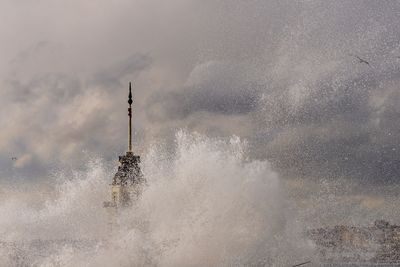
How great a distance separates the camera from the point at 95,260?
65312 mm

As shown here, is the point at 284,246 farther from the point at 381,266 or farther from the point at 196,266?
the point at 381,266

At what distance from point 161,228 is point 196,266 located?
23.8 feet

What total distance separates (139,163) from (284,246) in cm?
5318

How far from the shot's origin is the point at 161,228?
71438 mm

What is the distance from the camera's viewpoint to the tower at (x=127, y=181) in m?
113

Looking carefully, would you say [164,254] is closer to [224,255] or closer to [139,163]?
[224,255]

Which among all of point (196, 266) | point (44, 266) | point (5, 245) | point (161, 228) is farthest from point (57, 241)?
point (196, 266)

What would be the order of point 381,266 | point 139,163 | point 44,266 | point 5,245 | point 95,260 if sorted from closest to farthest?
point 95,260 → point 44,266 → point 5,245 → point 139,163 → point 381,266

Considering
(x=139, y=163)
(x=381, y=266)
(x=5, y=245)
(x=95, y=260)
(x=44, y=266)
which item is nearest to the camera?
(x=95, y=260)

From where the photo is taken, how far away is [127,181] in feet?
375

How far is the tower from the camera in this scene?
113 metres

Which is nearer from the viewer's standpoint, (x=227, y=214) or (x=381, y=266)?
(x=227, y=214)

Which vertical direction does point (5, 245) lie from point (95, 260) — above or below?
above

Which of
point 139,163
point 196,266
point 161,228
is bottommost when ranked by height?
point 196,266
